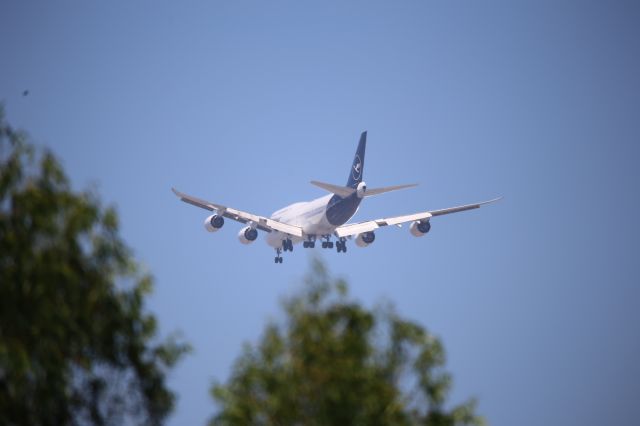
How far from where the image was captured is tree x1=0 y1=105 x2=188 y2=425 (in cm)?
2788

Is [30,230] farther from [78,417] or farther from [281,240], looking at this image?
[281,240]

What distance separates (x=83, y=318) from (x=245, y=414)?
5483 millimetres

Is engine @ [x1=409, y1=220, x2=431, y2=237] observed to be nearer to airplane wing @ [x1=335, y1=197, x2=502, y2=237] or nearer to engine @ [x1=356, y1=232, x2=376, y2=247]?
airplane wing @ [x1=335, y1=197, x2=502, y2=237]

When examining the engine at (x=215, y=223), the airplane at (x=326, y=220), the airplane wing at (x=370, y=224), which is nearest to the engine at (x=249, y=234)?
the airplane at (x=326, y=220)

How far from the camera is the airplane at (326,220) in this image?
81.8 metres

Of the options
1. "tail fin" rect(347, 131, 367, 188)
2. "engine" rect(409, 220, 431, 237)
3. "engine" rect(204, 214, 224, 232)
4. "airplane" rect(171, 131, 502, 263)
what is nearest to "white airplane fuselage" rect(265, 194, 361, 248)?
"airplane" rect(171, 131, 502, 263)

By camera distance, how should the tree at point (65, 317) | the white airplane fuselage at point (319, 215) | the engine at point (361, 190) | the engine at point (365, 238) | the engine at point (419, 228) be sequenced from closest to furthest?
the tree at point (65, 317)
the engine at point (361, 190)
the white airplane fuselage at point (319, 215)
the engine at point (419, 228)
the engine at point (365, 238)

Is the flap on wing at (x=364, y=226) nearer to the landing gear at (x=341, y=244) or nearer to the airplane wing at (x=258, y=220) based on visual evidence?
the landing gear at (x=341, y=244)

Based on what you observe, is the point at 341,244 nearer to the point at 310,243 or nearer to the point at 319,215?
the point at 310,243

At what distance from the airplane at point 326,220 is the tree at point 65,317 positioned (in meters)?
49.1

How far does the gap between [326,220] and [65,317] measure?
5496cm

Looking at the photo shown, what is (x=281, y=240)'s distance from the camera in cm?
9000

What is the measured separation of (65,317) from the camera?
93.1 ft

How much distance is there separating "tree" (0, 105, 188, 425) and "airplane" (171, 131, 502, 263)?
4911 centimetres
